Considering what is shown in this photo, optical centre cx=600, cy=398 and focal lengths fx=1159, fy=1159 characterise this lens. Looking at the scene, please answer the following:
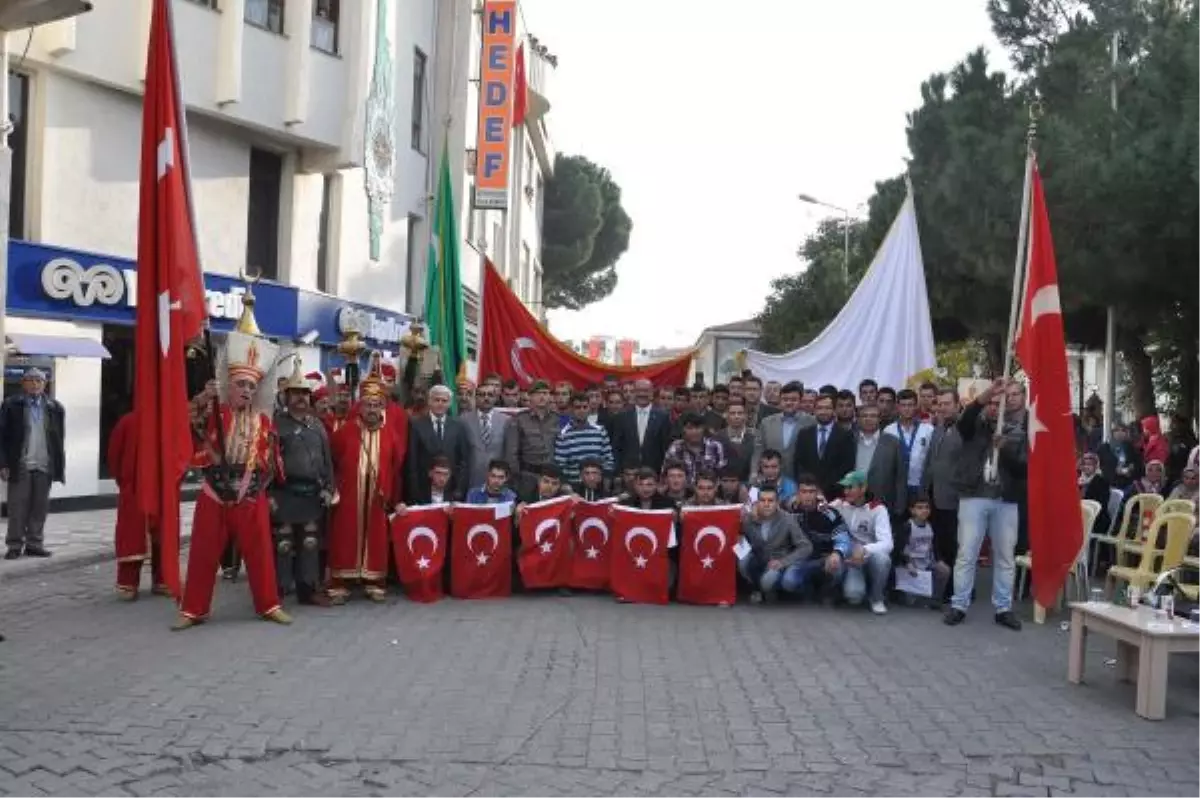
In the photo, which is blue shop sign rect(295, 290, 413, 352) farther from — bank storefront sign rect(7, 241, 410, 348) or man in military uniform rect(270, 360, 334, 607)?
man in military uniform rect(270, 360, 334, 607)

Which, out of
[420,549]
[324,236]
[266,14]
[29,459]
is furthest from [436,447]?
[324,236]

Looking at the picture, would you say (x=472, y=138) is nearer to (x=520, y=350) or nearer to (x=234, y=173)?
(x=234, y=173)

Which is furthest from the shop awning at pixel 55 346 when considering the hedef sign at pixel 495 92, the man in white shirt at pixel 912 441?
the hedef sign at pixel 495 92

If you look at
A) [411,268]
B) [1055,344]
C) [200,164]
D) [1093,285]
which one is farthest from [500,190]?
[1055,344]

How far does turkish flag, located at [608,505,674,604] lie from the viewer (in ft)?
31.8

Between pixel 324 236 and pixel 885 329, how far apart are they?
11.7 m

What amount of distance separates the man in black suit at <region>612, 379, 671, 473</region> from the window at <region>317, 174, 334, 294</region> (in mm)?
10988

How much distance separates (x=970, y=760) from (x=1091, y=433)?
391 inches

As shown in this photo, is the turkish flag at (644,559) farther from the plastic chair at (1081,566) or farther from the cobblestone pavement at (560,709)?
the plastic chair at (1081,566)

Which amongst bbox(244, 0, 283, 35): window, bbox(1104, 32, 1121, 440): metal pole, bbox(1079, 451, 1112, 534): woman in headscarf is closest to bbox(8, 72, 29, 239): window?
bbox(244, 0, 283, 35): window

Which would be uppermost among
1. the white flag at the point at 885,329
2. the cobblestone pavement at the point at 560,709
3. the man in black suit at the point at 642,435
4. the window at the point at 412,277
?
the window at the point at 412,277

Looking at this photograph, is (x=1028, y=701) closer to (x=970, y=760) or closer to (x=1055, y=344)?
(x=970, y=760)

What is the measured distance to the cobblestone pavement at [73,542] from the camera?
1056 cm

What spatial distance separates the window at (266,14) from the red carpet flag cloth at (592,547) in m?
11.4
